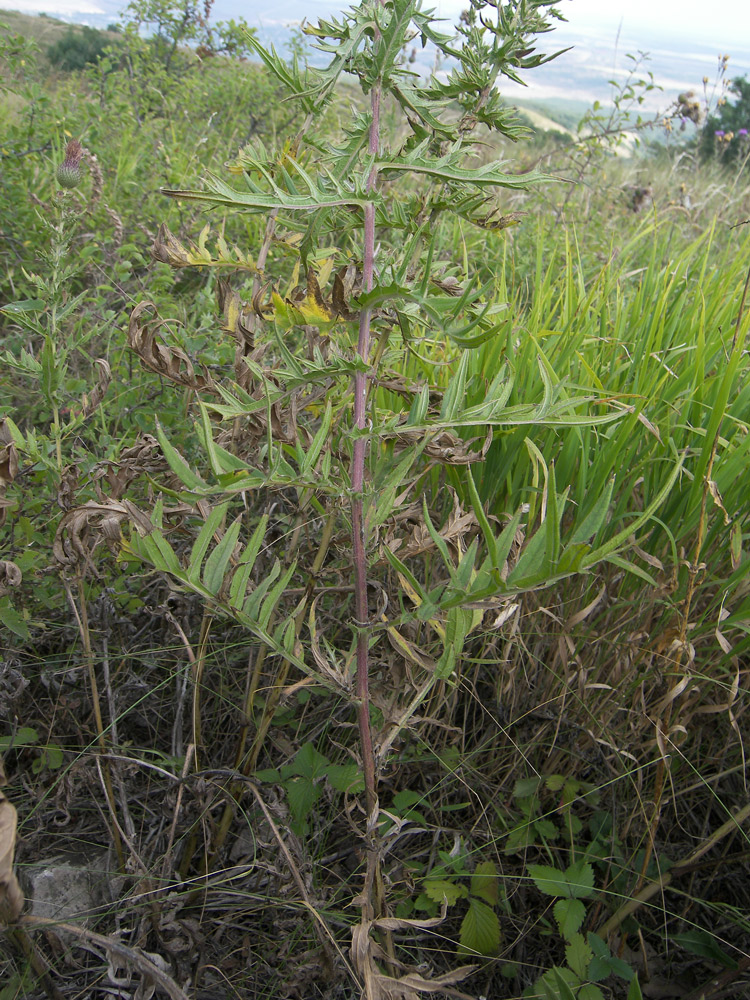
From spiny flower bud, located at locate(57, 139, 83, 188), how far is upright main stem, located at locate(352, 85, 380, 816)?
71 cm

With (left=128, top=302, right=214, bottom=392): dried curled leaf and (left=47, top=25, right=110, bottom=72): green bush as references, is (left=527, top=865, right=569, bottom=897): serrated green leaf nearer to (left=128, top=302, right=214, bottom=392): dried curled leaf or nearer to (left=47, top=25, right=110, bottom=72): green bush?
(left=128, top=302, right=214, bottom=392): dried curled leaf

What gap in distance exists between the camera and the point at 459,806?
4.09 ft

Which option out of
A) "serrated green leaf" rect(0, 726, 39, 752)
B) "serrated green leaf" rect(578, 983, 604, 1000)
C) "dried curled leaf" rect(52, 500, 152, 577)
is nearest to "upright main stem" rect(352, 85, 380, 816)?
"dried curled leaf" rect(52, 500, 152, 577)

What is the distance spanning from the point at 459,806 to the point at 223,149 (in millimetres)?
3202

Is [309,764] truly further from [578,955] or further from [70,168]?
[70,168]

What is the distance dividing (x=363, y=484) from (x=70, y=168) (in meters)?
0.93

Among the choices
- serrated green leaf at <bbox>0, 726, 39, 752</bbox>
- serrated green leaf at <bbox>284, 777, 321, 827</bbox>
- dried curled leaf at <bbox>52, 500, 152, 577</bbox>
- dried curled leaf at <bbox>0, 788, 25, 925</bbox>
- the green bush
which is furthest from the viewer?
the green bush

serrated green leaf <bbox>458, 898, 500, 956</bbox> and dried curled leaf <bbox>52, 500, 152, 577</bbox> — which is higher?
dried curled leaf <bbox>52, 500, 152, 577</bbox>

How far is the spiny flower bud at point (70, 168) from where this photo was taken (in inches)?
51.9

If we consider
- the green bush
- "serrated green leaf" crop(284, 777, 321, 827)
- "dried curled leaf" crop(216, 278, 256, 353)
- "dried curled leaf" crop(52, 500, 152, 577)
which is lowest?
"serrated green leaf" crop(284, 777, 321, 827)

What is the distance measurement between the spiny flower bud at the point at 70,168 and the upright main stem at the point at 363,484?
2.34 ft

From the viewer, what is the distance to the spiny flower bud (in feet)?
4.33

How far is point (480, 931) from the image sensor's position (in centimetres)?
119

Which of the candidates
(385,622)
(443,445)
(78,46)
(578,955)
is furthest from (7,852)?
(78,46)
